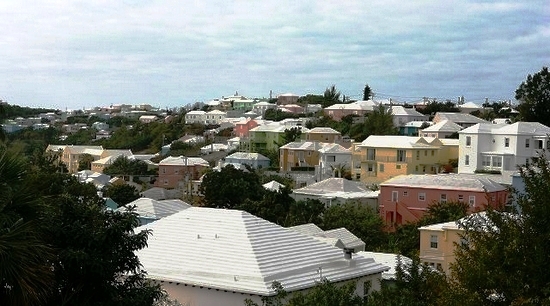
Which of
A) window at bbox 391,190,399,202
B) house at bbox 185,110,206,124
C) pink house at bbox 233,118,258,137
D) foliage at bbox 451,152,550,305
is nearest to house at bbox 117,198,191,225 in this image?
window at bbox 391,190,399,202

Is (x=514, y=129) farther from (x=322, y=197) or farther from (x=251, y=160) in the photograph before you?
(x=251, y=160)

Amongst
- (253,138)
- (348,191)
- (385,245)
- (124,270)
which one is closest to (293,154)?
(253,138)

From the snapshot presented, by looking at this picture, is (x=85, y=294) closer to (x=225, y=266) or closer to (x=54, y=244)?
(x=54, y=244)

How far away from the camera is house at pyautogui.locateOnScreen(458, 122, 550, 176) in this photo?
197 feet

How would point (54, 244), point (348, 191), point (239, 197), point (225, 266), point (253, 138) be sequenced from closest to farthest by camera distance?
point (54, 244)
point (225, 266)
point (239, 197)
point (348, 191)
point (253, 138)

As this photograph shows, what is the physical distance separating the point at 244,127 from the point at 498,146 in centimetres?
5337

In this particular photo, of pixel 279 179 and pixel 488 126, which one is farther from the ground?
pixel 488 126

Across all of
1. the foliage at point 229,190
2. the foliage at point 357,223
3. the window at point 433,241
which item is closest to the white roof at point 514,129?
the foliage at point 357,223

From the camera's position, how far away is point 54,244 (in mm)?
13422

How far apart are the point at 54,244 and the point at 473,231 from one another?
6913 millimetres

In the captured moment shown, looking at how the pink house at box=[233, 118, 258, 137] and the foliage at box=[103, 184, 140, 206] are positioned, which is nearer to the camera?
the foliage at box=[103, 184, 140, 206]

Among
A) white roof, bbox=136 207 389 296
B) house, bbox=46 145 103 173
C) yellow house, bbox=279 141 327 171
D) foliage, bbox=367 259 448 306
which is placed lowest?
house, bbox=46 145 103 173

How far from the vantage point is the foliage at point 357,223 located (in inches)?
1677

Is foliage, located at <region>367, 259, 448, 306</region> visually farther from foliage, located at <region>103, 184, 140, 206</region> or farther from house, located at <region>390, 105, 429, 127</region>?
house, located at <region>390, 105, 429, 127</region>
